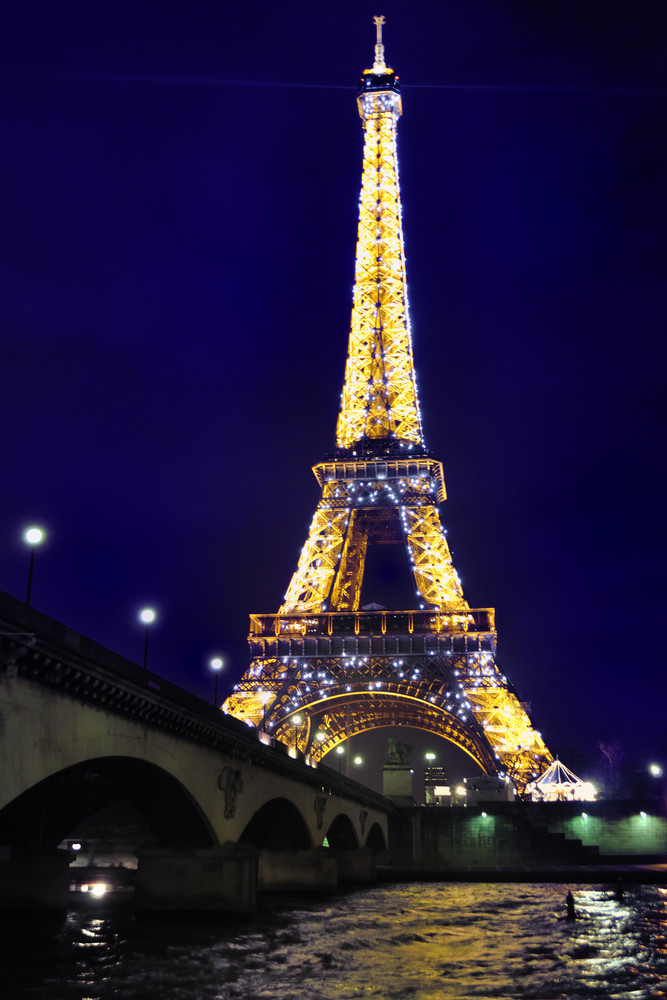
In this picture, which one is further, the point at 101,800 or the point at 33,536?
the point at 101,800

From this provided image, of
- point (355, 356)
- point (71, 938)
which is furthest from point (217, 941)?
point (355, 356)

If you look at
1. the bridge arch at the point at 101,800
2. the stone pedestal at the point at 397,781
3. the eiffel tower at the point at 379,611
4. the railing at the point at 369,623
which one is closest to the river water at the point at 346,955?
the bridge arch at the point at 101,800

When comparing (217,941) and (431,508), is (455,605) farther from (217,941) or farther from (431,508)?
(217,941)

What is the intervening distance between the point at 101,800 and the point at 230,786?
1152 centimetres

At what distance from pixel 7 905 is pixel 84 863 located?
168 ft

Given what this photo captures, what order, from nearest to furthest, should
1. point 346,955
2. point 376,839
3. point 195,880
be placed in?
point 346,955 → point 195,880 → point 376,839

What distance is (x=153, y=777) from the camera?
30031 millimetres

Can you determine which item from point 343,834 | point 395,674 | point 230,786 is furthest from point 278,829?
point 395,674

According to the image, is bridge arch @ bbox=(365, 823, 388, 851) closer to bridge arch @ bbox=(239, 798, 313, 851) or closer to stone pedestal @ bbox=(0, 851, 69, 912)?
bridge arch @ bbox=(239, 798, 313, 851)

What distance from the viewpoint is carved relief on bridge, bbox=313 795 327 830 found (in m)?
48.0

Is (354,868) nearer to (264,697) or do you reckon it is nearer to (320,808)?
(320,808)

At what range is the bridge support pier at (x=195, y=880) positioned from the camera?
105 ft

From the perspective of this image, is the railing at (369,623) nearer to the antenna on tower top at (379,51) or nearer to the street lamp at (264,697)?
the street lamp at (264,697)

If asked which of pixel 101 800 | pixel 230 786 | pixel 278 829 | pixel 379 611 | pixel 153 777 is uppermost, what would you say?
pixel 379 611
